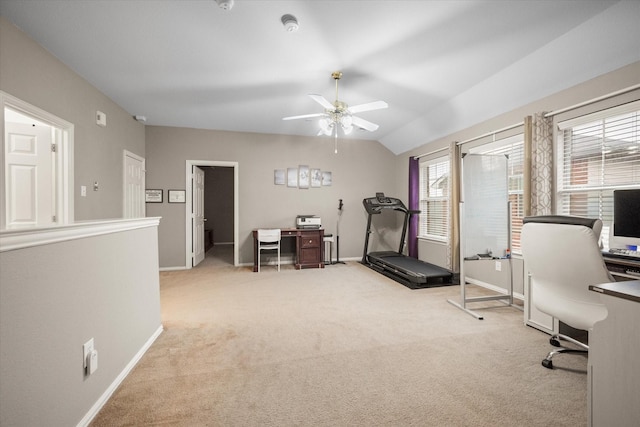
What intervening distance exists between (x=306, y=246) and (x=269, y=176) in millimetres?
1680

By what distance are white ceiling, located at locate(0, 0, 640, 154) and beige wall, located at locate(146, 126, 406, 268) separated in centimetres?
130

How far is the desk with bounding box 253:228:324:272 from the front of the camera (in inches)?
204

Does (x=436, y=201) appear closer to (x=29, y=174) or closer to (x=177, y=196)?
(x=177, y=196)

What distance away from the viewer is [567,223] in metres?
1.69

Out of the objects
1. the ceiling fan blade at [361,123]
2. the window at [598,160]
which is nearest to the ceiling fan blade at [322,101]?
the ceiling fan blade at [361,123]

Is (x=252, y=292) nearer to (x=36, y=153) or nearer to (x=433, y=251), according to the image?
(x=36, y=153)

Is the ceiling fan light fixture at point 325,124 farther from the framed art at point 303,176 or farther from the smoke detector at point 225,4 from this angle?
the framed art at point 303,176

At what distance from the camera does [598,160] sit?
105 inches

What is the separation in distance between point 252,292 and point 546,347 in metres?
3.22

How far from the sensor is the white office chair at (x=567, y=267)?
1.57 metres

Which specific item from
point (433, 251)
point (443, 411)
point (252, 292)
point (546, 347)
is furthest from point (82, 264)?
point (433, 251)

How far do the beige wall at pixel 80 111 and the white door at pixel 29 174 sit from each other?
260mm

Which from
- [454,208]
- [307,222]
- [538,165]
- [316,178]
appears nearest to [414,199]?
[454,208]

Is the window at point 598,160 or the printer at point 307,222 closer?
the window at point 598,160
